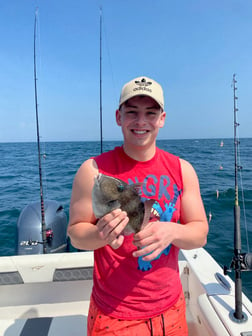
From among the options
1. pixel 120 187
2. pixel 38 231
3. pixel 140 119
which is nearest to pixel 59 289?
pixel 38 231

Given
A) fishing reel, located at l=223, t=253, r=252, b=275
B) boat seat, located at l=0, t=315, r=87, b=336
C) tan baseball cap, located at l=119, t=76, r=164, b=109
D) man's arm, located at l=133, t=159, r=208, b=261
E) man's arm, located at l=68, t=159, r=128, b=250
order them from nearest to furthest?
1. man's arm, located at l=133, t=159, r=208, b=261
2. man's arm, located at l=68, t=159, r=128, b=250
3. tan baseball cap, located at l=119, t=76, r=164, b=109
4. fishing reel, located at l=223, t=253, r=252, b=275
5. boat seat, located at l=0, t=315, r=87, b=336

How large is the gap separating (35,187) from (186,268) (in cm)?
1274

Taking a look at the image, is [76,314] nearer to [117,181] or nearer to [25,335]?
[25,335]

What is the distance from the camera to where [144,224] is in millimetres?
1460

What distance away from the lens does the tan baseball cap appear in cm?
171

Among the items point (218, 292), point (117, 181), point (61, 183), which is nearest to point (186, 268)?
point (218, 292)

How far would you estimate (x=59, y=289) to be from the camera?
343 cm

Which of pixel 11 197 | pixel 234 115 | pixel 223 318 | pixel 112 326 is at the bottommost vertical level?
pixel 11 197

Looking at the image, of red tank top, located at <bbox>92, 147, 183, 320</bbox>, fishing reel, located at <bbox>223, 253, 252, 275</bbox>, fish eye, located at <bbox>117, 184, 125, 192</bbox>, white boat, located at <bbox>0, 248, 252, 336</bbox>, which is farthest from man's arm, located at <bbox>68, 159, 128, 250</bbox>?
white boat, located at <bbox>0, 248, 252, 336</bbox>

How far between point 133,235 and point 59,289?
2461mm

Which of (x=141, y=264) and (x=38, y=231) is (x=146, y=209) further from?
(x=38, y=231)

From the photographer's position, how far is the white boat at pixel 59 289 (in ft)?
9.48

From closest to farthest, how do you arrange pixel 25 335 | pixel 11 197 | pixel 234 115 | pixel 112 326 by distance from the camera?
pixel 112 326, pixel 25 335, pixel 234 115, pixel 11 197

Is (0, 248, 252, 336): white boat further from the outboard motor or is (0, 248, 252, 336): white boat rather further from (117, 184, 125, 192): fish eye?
(117, 184, 125, 192): fish eye
